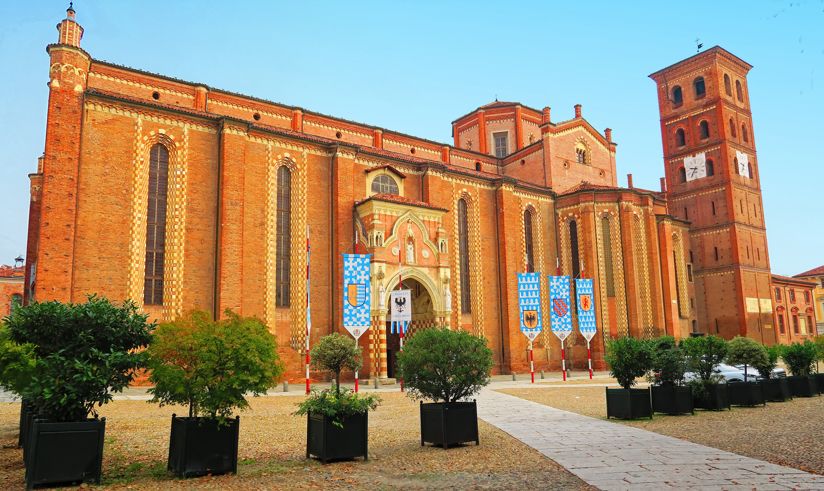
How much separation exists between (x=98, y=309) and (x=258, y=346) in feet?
7.33

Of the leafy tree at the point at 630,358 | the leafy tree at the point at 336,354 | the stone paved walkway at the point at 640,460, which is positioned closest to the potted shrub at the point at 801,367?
the leafy tree at the point at 630,358

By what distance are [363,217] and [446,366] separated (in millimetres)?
20118

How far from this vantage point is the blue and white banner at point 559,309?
32000 millimetres

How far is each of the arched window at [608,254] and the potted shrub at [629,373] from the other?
25514 mm

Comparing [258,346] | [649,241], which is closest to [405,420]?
[258,346]

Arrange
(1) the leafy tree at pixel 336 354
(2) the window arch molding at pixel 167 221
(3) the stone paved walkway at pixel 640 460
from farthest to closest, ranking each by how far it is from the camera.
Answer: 1. (2) the window arch molding at pixel 167 221
2. (1) the leafy tree at pixel 336 354
3. (3) the stone paved walkway at pixel 640 460

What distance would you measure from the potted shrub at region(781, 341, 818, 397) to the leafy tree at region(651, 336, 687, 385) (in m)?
6.85

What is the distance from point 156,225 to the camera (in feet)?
85.5

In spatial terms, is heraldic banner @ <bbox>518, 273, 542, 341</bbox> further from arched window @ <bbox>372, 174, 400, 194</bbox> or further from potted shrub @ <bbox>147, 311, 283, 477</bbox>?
potted shrub @ <bbox>147, 311, 283, 477</bbox>

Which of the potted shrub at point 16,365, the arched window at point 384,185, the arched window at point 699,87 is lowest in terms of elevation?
the potted shrub at point 16,365

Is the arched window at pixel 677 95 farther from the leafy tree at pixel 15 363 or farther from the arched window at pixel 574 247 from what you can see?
the leafy tree at pixel 15 363

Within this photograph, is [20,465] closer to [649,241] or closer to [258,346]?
[258,346]

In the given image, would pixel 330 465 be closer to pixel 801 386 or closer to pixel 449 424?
pixel 449 424

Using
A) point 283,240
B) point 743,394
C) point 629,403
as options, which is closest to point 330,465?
point 629,403
